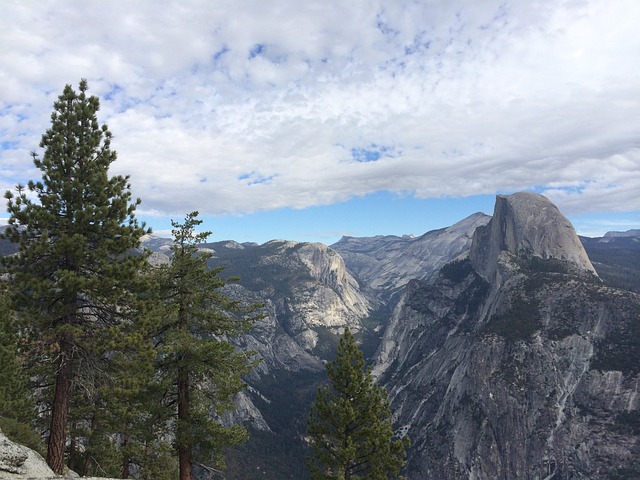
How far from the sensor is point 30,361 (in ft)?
58.5

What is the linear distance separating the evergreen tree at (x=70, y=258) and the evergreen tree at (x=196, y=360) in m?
3.12

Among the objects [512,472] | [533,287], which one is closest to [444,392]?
[512,472]

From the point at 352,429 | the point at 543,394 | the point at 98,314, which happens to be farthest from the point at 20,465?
the point at 543,394

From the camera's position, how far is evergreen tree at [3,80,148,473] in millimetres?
16938

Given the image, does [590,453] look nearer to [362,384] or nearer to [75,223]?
[362,384]

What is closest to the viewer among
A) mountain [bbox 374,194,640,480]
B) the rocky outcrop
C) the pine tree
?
the rocky outcrop

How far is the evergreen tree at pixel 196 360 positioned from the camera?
20594mm

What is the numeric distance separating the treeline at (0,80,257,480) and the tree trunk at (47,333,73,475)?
0.05 m

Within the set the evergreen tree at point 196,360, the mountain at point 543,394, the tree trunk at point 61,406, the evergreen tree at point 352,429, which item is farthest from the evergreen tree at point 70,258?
the mountain at point 543,394

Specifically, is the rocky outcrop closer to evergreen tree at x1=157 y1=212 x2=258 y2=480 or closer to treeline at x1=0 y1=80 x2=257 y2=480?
treeline at x1=0 y1=80 x2=257 y2=480

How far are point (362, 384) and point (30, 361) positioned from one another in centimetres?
2062

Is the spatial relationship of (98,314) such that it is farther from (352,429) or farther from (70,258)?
(352,429)

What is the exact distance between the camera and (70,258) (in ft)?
58.2

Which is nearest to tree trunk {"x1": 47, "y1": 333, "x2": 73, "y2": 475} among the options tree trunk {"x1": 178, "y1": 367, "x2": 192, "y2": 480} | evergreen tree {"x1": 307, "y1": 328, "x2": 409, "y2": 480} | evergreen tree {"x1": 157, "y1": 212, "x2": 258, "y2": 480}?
evergreen tree {"x1": 157, "y1": 212, "x2": 258, "y2": 480}
